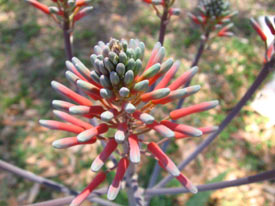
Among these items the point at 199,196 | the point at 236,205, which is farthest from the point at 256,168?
the point at 199,196

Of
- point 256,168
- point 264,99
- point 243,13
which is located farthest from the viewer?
point 243,13

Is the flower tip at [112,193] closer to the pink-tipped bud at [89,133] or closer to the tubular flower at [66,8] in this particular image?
the pink-tipped bud at [89,133]

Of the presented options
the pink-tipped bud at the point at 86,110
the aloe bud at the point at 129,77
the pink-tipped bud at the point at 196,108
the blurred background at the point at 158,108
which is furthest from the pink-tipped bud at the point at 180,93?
the blurred background at the point at 158,108

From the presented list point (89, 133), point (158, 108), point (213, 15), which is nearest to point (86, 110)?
point (89, 133)

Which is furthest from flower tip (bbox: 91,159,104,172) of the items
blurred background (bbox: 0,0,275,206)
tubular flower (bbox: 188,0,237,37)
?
blurred background (bbox: 0,0,275,206)

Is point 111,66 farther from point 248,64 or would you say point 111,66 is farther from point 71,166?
point 248,64

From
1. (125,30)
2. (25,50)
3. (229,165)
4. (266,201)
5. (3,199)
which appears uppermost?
(25,50)
